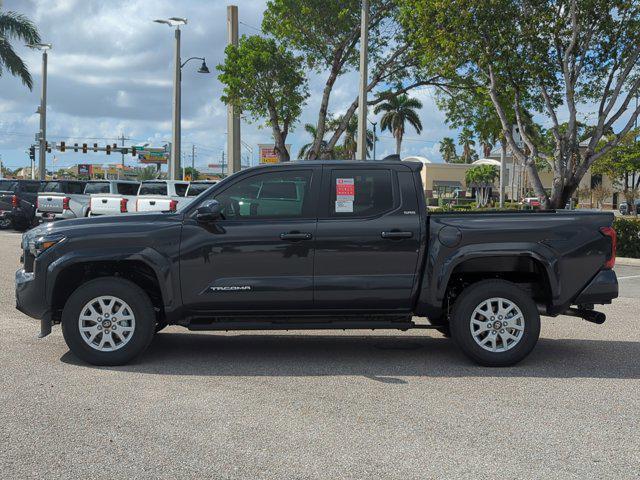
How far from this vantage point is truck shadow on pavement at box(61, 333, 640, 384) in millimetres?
6426

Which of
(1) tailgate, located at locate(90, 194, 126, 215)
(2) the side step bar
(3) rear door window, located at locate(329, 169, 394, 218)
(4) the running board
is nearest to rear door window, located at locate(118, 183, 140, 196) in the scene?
(1) tailgate, located at locate(90, 194, 126, 215)

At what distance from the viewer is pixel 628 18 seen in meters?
19.2

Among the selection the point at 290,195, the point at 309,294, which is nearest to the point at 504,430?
the point at 309,294

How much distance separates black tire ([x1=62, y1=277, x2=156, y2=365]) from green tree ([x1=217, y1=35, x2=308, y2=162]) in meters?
19.6

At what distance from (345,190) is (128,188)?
19907mm

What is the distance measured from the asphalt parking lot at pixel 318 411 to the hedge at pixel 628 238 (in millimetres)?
12708

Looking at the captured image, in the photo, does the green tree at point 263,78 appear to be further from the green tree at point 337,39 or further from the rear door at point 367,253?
the rear door at point 367,253

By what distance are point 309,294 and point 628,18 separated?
16628mm

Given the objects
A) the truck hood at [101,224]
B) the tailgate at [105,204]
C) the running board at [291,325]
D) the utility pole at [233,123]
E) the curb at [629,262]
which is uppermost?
the utility pole at [233,123]

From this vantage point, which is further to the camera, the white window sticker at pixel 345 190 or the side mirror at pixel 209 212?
the white window sticker at pixel 345 190

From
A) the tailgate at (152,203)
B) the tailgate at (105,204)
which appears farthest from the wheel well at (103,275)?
the tailgate at (105,204)

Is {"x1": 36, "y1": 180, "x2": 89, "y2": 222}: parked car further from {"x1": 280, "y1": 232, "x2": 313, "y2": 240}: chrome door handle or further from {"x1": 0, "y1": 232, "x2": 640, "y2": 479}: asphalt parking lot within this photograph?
{"x1": 280, "y1": 232, "x2": 313, "y2": 240}: chrome door handle

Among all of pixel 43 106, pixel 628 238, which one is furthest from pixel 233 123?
pixel 43 106

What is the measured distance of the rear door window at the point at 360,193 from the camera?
6582 mm
